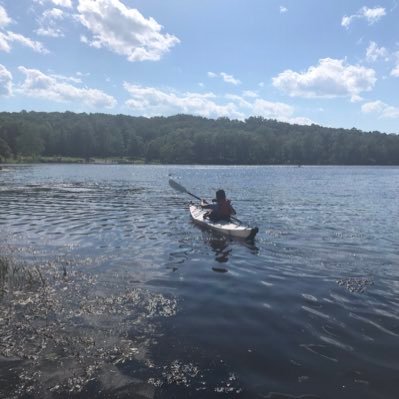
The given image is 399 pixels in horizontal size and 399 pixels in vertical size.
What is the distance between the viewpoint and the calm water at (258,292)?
7.39 metres

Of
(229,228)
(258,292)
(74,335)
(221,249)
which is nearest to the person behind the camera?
(74,335)

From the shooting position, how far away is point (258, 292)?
11797 mm

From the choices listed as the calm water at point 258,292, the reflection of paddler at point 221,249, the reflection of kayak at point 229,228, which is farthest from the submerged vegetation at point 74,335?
the reflection of kayak at point 229,228

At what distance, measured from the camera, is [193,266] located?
14.5 meters

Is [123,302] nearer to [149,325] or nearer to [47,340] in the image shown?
[149,325]

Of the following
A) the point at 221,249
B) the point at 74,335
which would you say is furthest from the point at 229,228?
the point at 74,335

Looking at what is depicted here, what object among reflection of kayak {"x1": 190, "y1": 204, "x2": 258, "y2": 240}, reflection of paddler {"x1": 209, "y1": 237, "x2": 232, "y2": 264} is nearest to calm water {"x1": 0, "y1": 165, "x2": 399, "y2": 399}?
reflection of paddler {"x1": 209, "y1": 237, "x2": 232, "y2": 264}

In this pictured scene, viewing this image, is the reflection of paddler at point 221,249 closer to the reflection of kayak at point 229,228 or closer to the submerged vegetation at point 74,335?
the reflection of kayak at point 229,228

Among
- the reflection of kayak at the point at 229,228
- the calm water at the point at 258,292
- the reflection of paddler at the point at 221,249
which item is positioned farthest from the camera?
the reflection of kayak at the point at 229,228

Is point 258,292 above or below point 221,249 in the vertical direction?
above

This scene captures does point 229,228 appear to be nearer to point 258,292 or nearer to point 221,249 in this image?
point 221,249

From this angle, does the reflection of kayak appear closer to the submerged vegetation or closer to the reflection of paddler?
the reflection of paddler

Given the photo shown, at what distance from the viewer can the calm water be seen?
7387mm

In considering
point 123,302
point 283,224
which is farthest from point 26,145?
point 123,302
